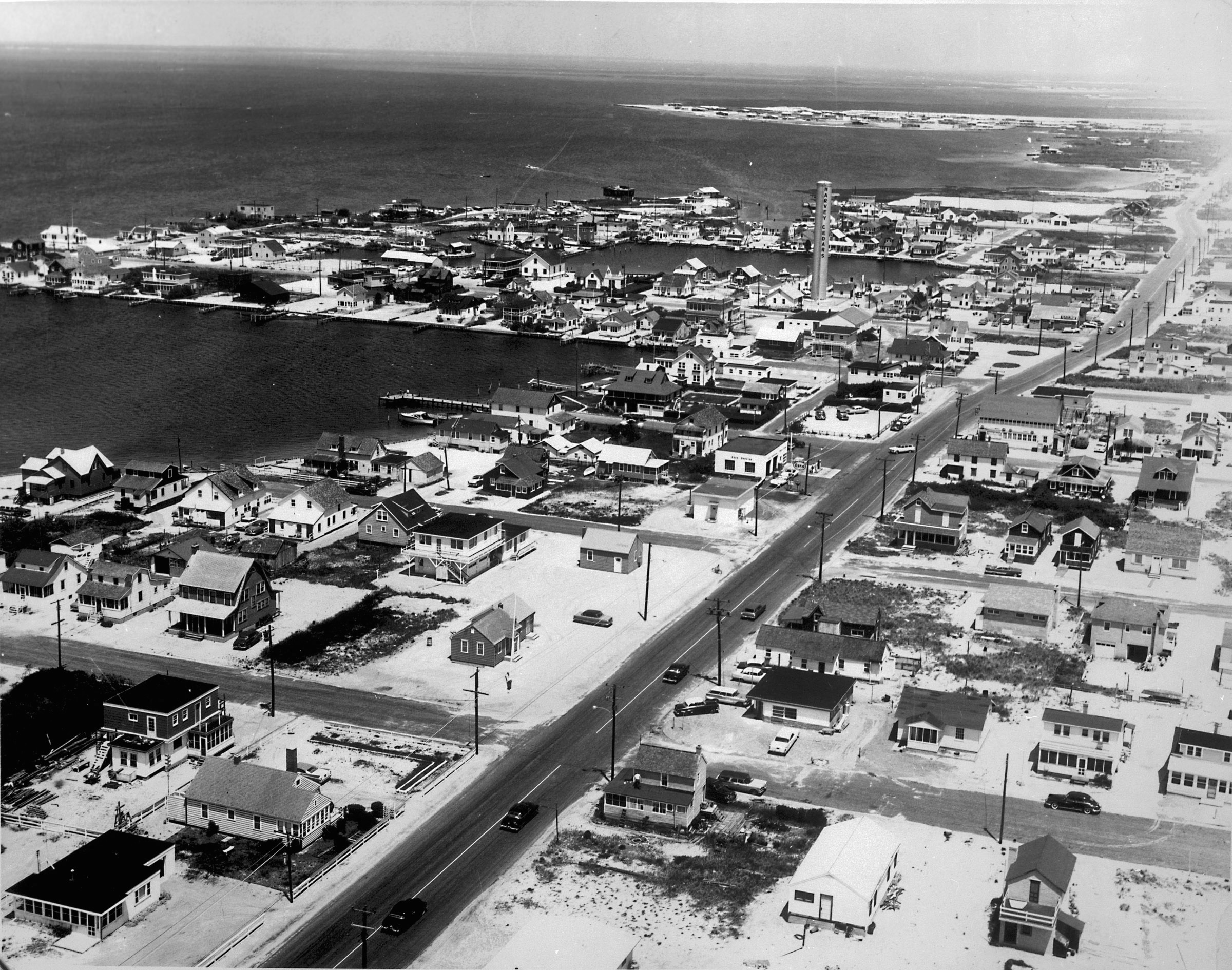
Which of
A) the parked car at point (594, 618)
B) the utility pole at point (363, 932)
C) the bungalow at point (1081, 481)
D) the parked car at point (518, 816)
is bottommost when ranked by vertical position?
the utility pole at point (363, 932)

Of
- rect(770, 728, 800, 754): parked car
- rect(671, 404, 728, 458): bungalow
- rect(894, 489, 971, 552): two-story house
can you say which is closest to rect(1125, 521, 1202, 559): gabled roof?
rect(894, 489, 971, 552): two-story house

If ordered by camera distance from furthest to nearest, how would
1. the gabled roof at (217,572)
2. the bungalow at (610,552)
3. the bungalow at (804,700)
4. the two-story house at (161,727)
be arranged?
the bungalow at (610,552) < the gabled roof at (217,572) < the bungalow at (804,700) < the two-story house at (161,727)

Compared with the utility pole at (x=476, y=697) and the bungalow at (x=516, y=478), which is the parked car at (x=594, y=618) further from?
the bungalow at (x=516, y=478)

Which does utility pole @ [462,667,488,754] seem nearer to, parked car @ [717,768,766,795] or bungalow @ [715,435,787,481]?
parked car @ [717,768,766,795]

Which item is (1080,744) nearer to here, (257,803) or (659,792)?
(659,792)

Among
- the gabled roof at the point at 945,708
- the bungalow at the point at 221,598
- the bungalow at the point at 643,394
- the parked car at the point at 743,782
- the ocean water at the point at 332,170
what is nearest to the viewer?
the parked car at the point at 743,782

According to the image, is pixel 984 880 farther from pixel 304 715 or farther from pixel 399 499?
pixel 399 499

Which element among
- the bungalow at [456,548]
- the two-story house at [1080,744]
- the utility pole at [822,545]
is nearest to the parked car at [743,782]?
the two-story house at [1080,744]

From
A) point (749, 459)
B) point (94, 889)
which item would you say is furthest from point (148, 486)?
point (94, 889)
